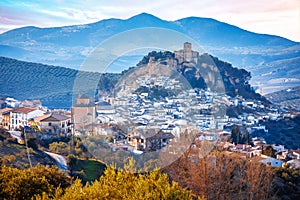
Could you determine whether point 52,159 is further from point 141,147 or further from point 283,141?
point 283,141

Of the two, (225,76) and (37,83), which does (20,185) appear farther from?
(225,76)

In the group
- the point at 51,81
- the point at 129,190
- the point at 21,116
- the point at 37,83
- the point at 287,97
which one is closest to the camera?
the point at 129,190

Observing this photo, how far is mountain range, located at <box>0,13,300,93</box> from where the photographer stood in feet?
128

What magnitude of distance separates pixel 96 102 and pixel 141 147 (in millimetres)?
2921

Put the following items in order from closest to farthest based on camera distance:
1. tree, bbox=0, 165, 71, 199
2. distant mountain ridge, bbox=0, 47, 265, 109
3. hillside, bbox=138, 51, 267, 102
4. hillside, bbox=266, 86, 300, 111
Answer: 1. tree, bbox=0, 165, 71, 199
2. distant mountain ridge, bbox=0, 47, 265, 109
3. hillside, bbox=138, 51, 267, 102
4. hillside, bbox=266, 86, 300, 111

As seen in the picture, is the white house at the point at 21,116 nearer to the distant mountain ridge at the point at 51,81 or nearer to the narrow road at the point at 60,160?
the narrow road at the point at 60,160

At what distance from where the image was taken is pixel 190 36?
115ft

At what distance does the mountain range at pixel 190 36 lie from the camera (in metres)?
39.2

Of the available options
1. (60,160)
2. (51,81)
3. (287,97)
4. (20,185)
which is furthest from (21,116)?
(287,97)

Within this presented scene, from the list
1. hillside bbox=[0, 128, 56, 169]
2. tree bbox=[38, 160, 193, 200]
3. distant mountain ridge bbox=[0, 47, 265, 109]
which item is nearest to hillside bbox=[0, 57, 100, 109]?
distant mountain ridge bbox=[0, 47, 265, 109]

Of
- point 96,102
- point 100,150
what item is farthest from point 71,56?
point 100,150

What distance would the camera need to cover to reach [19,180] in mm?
3449

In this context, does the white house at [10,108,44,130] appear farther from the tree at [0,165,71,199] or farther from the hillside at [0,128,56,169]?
the tree at [0,165,71,199]

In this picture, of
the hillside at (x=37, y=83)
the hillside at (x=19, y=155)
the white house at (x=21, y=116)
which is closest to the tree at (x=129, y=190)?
the hillside at (x=19, y=155)
